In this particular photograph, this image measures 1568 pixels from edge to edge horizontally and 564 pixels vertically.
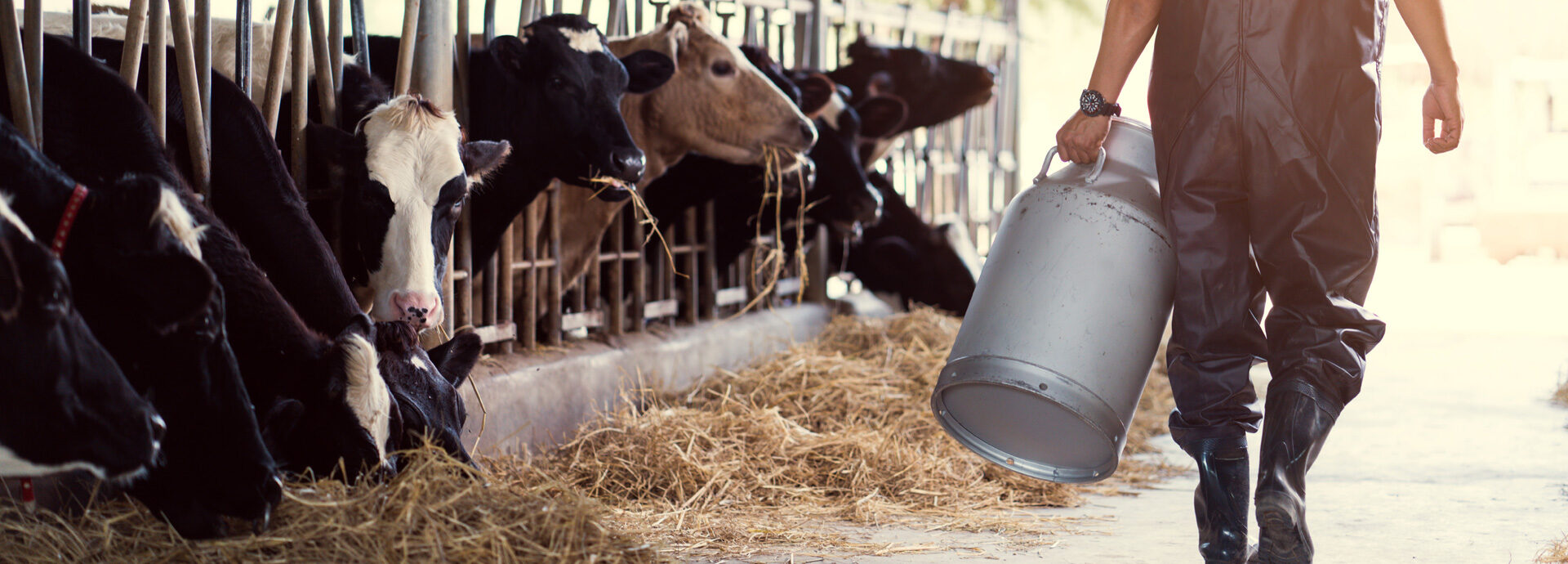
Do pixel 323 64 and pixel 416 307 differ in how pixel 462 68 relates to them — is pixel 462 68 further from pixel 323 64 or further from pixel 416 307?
pixel 416 307

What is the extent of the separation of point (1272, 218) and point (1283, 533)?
65 centimetres

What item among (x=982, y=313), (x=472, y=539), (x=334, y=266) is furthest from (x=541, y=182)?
(x=472, y=539)

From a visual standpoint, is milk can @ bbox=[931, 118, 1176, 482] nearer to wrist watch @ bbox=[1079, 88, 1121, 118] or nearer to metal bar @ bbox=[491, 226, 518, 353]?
wrist watch @ bbox=[1079, 88, 1121, 118]

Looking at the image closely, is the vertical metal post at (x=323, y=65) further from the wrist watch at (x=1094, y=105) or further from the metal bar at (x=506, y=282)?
the wrist watch at (x=1094, y=105)

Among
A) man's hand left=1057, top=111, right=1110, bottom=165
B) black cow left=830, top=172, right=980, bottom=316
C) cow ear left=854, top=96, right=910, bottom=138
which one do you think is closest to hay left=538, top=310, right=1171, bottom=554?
man's hand left=1057, top=111, right=1110, bottom=165

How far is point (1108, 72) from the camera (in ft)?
10.1

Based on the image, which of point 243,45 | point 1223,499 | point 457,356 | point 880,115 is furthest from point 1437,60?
point 880,115

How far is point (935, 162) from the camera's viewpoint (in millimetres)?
9344

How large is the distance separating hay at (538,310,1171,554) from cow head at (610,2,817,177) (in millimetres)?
921

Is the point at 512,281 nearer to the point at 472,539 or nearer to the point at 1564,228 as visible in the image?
the point at 472,539

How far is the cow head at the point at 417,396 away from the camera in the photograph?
8.84 feet

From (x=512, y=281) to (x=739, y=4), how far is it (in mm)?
2580

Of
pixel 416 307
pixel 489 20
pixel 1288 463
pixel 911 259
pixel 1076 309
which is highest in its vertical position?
pixel 489 20

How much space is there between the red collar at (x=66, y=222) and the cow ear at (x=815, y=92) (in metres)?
4.39
